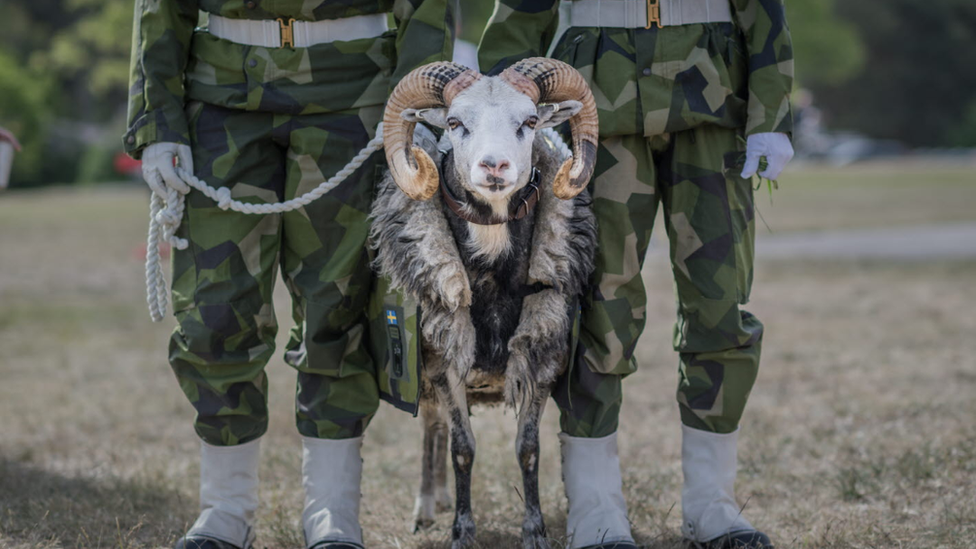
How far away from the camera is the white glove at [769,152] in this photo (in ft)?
11.4

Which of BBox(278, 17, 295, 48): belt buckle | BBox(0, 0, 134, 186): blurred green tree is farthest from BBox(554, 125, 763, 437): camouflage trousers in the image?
BBox(0, 0, 134, 186): blurred green tree

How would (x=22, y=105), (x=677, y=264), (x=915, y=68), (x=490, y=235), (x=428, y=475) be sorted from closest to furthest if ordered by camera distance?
(x=490, y=235) < (x=677, y=264) < (x=428, y=475) < (x=22, y=105) < (x=915, y=68)

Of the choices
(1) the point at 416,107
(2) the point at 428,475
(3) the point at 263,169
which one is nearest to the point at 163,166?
(3) the point at 263,169

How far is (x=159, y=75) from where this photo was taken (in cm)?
353

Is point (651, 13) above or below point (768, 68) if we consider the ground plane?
above

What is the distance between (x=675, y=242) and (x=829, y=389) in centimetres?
296

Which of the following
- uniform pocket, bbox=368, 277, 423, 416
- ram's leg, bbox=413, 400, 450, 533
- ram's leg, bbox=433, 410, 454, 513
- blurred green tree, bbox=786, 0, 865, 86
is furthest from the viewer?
blurred green tree, bbox=786, 0, 865, 86

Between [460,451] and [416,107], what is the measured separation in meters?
1.27

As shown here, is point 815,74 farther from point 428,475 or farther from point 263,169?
point 263,169

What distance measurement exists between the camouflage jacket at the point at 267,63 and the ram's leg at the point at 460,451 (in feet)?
3.66

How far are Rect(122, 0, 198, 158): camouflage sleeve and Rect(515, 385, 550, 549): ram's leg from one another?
162 cm

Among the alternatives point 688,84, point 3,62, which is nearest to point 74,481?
point 688,84

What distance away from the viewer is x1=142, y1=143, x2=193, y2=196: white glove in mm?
3506

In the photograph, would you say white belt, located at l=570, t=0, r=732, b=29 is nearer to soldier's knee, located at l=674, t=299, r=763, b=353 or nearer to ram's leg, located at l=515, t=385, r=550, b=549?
soldier's knee, located at l=674, t=299, r=763, b=353
